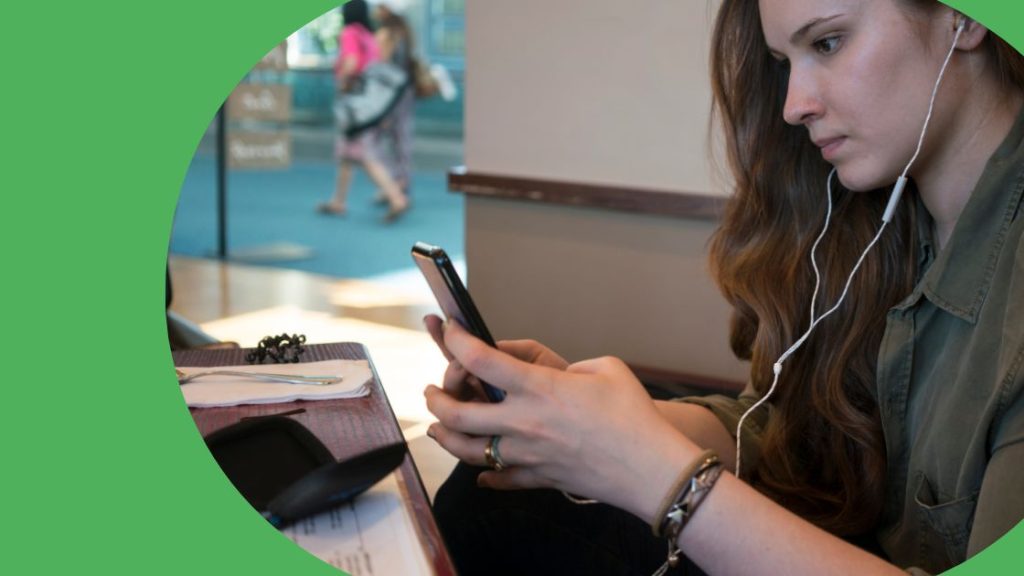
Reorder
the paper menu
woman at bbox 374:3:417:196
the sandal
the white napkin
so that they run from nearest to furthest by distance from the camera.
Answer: the paper menu → the white napkin → woman at bbox 374:3:417:196 → the sandal

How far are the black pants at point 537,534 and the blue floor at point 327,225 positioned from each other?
0.73 ft

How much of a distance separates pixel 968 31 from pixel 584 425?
1.30 feet

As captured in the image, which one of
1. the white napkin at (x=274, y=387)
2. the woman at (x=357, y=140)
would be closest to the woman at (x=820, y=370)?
the white napkin at (x=274, y=387)

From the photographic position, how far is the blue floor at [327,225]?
3.06 ft

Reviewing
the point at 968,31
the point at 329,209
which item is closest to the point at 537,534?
the point at 968,31

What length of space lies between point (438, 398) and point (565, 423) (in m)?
0.10

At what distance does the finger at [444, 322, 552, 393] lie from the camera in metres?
0.57

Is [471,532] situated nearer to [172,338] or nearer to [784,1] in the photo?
[172,338]

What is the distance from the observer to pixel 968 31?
0.67 meters

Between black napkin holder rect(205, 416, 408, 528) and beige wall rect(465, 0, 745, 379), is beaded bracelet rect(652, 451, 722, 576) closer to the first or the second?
black napkin holder rect(205, 416, 408, 528)

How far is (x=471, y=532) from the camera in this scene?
0.82 metres

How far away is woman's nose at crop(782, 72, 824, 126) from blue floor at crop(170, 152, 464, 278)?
0.96ft

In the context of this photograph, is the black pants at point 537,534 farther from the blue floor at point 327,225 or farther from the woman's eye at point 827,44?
the woman's eye at point 827,44

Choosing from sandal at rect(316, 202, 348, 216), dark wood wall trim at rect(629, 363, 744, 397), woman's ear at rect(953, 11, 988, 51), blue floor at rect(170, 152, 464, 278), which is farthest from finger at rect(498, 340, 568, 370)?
sandal at rect(316, 202, 348, 216)
